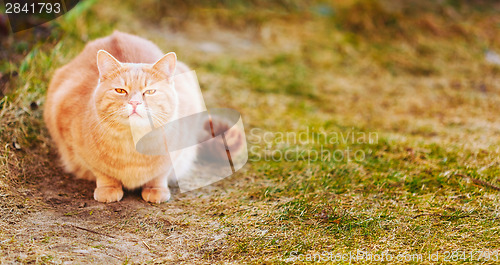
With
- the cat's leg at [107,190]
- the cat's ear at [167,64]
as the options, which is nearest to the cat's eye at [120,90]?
the cat's ear at [167,64]

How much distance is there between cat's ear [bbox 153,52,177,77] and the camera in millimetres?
1895

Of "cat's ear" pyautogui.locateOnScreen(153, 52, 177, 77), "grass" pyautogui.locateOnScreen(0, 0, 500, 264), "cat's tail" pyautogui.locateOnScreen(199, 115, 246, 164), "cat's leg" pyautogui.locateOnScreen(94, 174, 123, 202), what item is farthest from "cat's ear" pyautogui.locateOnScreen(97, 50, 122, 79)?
"cat's tail" pyautogui.locateOnScreen(199, 115, 246, 164)

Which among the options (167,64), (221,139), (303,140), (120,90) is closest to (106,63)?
(120,90)

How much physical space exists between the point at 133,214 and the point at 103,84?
1.92 ft

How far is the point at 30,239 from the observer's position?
5.58ft

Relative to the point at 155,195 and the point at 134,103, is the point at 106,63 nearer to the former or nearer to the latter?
the point at 134,103

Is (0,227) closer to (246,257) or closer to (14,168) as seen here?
(14,168)

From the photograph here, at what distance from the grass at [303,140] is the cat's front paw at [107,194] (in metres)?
0.04

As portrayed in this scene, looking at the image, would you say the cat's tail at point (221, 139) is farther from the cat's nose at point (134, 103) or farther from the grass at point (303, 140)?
the cat's nose at point (134, 103)

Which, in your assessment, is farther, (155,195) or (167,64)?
(155,195)

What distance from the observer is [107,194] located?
2082 millimetres

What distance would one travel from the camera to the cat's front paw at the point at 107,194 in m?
2.08

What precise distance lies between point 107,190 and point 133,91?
52cm

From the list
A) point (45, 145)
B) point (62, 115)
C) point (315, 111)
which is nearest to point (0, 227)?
point (62, 115)
